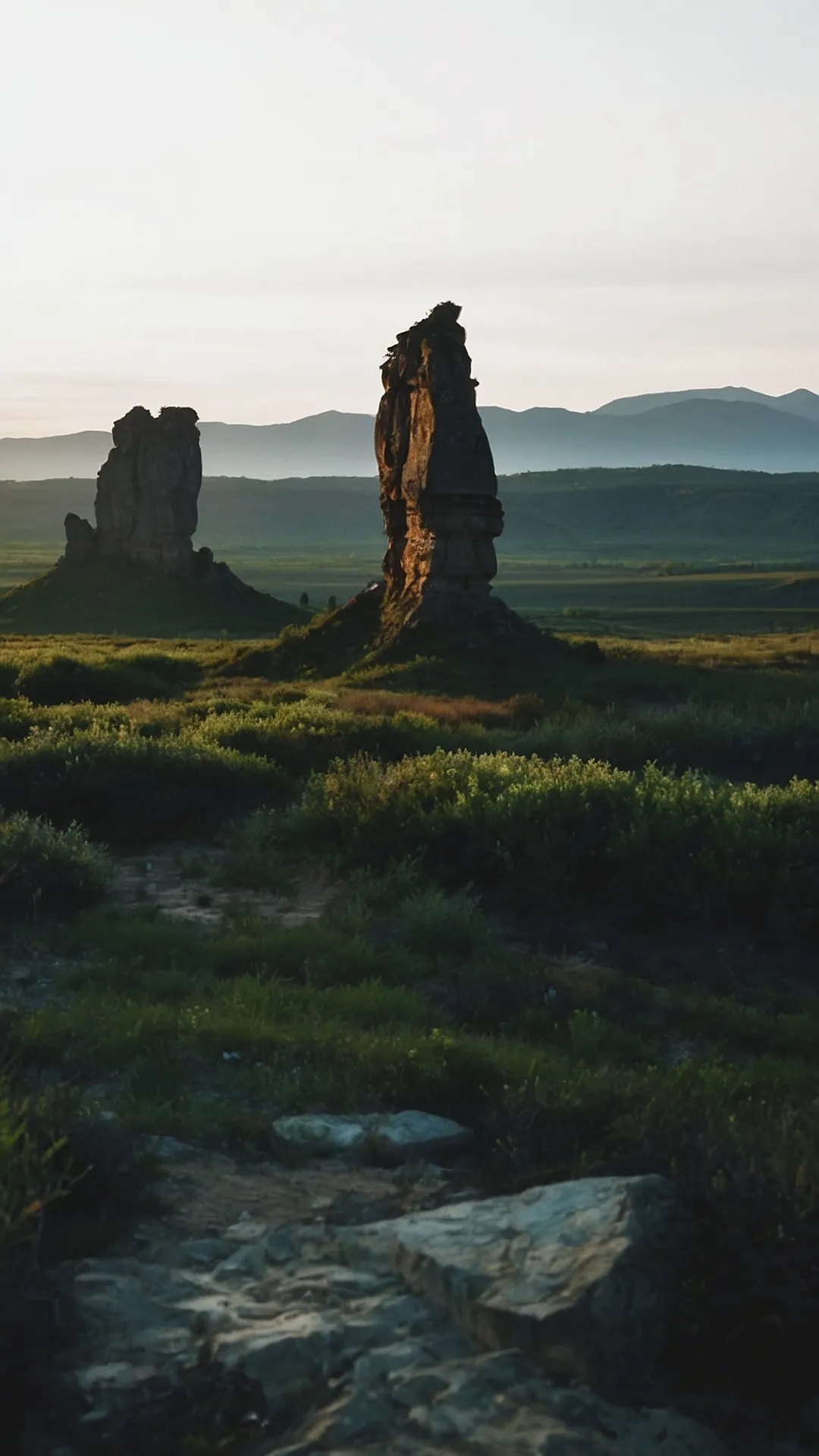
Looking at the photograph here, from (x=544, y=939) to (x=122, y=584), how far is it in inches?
2242

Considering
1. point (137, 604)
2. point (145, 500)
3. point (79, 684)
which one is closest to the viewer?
point (79, 684)

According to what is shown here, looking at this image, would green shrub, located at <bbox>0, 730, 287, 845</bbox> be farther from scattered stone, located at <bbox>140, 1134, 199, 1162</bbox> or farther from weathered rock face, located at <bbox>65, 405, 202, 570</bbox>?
weathered rock face, located at <bbox>65, 405, 202, 570</bbox>

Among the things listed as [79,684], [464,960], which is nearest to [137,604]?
[79,684]

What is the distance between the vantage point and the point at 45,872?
1016 centimetres

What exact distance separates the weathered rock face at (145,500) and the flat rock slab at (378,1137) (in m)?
60.9

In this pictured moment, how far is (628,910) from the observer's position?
34.9 feet

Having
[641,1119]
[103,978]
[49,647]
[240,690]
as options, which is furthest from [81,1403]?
[49,647]

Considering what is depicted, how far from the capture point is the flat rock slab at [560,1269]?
407cm

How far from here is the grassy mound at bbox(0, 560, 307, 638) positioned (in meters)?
60.8

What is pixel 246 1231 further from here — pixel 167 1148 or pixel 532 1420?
pixel 532 1420

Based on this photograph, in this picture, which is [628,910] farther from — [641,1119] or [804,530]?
[804,530]

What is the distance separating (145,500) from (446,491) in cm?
3389

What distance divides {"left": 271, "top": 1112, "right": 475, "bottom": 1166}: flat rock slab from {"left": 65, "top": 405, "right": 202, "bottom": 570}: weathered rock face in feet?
200

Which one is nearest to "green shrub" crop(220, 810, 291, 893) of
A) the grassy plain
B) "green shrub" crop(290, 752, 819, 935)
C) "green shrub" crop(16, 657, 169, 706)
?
the grassy plain
